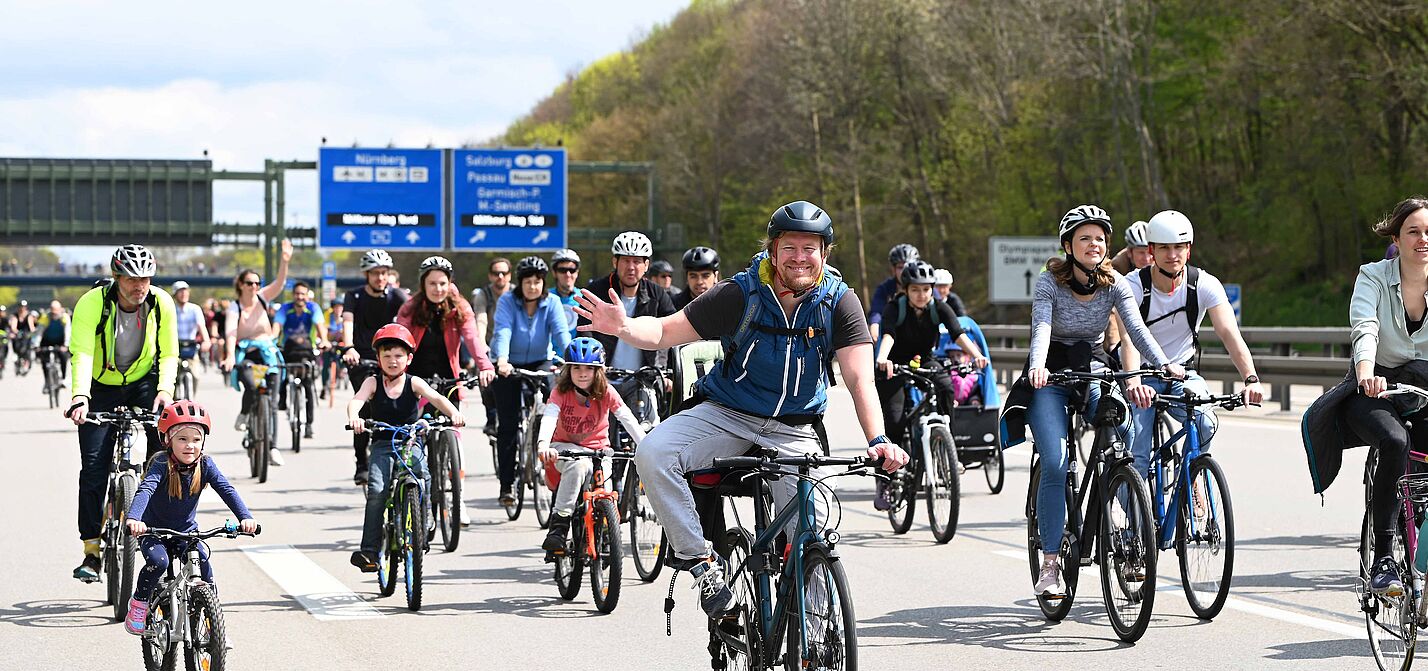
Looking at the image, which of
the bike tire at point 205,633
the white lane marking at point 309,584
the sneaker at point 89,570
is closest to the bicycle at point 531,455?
the white lane marking at point 309,584

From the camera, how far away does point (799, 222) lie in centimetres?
581

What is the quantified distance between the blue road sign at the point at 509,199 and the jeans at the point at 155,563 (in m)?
38.8

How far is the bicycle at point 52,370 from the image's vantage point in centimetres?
2912

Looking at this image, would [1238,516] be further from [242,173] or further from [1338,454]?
[242,173]

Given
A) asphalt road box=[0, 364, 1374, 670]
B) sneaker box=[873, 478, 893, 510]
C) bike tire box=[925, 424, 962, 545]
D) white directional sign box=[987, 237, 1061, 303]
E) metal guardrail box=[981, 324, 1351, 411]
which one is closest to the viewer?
asphalt road box=[0, 364, 1374, 670]

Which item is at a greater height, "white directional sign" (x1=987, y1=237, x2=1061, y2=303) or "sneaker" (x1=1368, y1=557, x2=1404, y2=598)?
"white directional sign" (x1=987, y1=237, x2=1061, y2=303)

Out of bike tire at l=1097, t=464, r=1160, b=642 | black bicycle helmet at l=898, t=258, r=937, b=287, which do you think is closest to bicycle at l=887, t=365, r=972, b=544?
black bicycle helmet at l=898, t=258, r=937, b=287

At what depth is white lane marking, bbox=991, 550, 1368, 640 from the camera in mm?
7637

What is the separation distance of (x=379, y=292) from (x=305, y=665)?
659 cm

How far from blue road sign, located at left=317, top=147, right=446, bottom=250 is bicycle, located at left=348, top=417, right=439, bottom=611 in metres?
35.3

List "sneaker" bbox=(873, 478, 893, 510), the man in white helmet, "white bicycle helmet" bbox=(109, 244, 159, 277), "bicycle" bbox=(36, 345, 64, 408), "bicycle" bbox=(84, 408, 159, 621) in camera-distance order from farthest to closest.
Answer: "bicycle" bbox=(36, 345, 64, 408), "sneaker" bbox=(873, 478, 893, 510), "white bicycle helmet" bbox=(109, 244, 159, 277), "bicycle" bbox=(84, 408, 159, 621), the man in white helmet

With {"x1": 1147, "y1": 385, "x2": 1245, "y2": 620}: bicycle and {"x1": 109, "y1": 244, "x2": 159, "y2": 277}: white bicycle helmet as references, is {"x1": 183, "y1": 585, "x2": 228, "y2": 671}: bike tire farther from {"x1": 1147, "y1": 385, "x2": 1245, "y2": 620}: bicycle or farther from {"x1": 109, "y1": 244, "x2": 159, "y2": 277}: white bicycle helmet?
{"x1": 1147, "y1": 385, "x2": 1245, "y2": 620}: bicycle

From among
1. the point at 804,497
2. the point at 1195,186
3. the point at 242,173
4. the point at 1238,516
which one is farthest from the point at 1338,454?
the point at 242,173

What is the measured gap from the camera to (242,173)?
5853 cm
